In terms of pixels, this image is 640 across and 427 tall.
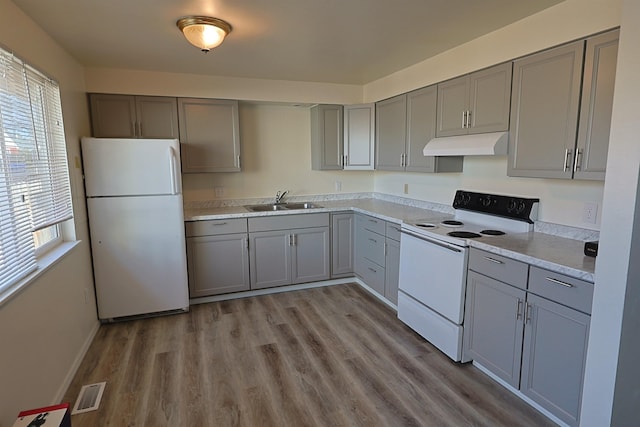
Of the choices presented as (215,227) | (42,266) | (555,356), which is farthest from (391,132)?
(42,266)

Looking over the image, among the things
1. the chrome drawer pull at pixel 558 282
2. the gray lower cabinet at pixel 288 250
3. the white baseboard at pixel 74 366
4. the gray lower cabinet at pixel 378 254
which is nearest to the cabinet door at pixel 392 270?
the gray lower cabinet at pixel 378 254

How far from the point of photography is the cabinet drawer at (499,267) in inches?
80.0

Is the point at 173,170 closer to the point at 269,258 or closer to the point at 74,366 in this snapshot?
the point at 269,258

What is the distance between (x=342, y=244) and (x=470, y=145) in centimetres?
189

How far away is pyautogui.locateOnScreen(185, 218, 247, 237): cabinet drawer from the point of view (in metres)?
3.46

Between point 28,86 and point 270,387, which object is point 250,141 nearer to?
point 28,86

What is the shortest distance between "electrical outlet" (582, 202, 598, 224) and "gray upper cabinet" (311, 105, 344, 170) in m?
2.51

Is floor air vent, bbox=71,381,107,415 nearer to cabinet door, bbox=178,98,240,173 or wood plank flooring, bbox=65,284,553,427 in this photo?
wood plank flooring, bbox=65,284,553,427

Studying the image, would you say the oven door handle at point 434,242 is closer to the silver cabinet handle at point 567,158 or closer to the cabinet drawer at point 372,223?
the cabinet drawer at point 372,223

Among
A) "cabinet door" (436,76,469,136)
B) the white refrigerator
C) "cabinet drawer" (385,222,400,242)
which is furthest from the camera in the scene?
"cabinet drawer" (385,222,400,242)

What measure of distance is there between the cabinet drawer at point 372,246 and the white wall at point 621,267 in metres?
2.06

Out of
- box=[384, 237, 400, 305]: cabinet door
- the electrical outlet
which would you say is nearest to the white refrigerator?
box=[384, 237, 400, 305]: cabinet door

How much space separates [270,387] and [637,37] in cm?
254

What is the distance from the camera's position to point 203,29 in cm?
226
